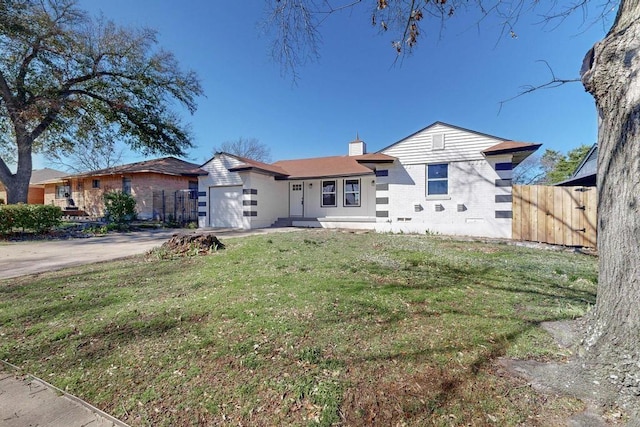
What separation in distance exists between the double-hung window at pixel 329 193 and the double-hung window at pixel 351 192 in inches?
28.1

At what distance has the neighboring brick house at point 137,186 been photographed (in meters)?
19.2

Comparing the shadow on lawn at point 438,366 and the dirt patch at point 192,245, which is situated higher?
the dirt patch at point 192,245

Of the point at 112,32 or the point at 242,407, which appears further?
the point at 112,32

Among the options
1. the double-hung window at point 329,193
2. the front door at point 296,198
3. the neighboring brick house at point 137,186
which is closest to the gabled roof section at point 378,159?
the double-hung window at point 329,193

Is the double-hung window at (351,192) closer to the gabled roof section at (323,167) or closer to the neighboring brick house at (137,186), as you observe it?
the gabled roof section at (323,167)

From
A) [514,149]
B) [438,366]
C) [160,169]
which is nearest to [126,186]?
[160,169]

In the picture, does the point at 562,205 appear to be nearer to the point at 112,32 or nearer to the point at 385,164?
the point at 385,164

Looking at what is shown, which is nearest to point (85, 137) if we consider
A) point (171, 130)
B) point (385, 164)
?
point (171, 130)

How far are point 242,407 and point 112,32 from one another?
20685mm

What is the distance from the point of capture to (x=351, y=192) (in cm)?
1509

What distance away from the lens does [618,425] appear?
63.1 inches

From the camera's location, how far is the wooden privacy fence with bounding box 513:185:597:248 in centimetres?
801

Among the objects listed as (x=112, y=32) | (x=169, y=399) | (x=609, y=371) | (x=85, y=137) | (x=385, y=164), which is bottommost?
(x=169, y=399)

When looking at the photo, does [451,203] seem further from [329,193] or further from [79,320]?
[79,320]
